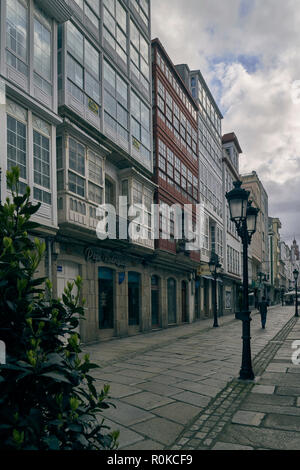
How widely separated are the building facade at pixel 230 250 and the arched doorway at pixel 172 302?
1298 centimetres

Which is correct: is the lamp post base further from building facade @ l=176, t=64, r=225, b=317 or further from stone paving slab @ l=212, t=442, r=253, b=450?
building facade @ l=176, t=64, r=225, b=317

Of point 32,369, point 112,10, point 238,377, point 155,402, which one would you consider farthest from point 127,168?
point 32,369

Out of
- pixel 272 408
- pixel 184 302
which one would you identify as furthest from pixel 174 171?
pixel 272 408

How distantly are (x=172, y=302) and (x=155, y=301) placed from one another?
2.98m

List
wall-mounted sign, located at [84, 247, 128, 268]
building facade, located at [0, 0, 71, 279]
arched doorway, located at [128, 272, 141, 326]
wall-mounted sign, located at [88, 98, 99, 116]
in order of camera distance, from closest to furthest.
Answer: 1. building facade, located at [0, 0, 71, 279]
2. wall-mounted sign, located at [88, 98, 99, 116]
3. wall-mounted sign, located at [84, 247, 128, 268]
4. arched doorway, located at [128, 272, 141, 326]

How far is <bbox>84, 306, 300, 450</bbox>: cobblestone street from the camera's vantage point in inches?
195

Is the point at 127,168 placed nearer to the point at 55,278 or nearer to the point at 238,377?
the point at 55,278

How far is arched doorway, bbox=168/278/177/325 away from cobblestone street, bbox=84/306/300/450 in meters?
11.8

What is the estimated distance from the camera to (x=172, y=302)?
25.1 metres

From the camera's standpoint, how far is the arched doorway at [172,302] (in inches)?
963

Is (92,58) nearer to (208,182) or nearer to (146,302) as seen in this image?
(146,302)

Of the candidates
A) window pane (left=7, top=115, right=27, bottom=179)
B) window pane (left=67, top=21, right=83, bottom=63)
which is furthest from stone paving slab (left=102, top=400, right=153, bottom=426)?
window pane (left=67, top=21, right=83, bottom=63)

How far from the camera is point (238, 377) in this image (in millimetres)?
8570

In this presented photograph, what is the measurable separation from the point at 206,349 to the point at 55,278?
566 cm
